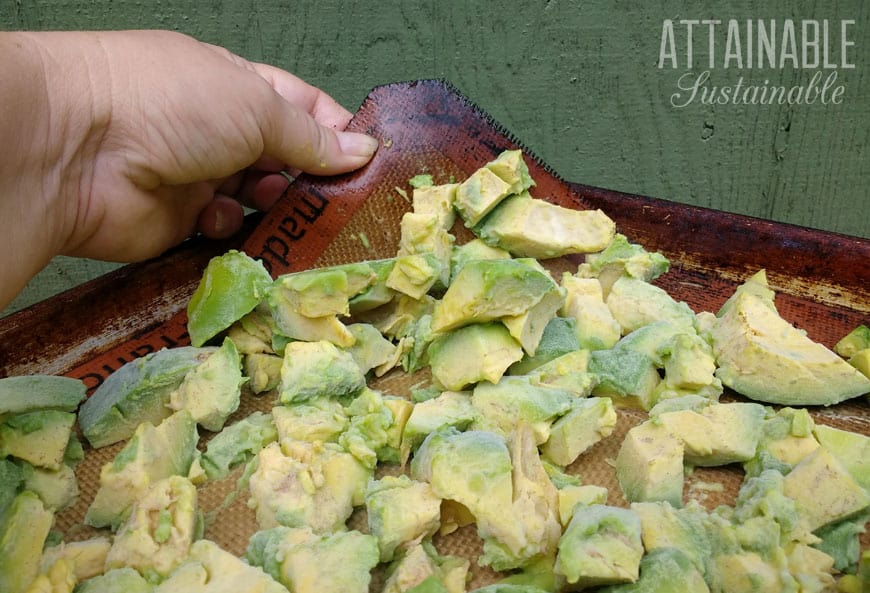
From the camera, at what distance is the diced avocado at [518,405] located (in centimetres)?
85

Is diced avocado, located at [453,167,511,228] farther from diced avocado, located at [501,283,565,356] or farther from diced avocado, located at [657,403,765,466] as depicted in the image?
diced avocado, located at [657,403,765,466]

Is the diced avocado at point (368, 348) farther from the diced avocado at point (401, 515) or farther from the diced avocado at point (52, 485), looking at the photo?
the diced avocado at point (52, 485)

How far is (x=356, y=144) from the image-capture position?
1.20 m

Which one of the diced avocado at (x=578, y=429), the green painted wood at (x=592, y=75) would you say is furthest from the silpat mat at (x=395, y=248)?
the green painted wood at (x=592, y=75)

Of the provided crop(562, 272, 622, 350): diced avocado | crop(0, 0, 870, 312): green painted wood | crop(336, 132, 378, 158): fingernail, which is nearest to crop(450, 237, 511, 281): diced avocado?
crop(562, 272, 622, 350): diced avocado

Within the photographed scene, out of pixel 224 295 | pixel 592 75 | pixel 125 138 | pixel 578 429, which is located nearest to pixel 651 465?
pixel 578 429

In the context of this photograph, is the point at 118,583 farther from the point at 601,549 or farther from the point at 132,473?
the point at 601,549

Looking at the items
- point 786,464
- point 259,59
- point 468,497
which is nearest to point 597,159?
point 259,59

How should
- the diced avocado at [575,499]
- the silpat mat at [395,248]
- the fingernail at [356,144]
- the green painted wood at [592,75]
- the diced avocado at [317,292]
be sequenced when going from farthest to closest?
the green painted wood at [592,75] → the fingernail at [356,144] → the silpat mat at [395,248] → the diced avocado at [317,292] → the diced avocado at [575,499]

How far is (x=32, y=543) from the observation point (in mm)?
722

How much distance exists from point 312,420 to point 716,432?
46 centimetres

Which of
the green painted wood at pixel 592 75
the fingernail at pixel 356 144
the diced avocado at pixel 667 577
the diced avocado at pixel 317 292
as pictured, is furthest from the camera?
the green painted wood at pixel 592 75

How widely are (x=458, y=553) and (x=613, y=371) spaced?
0.31 metres

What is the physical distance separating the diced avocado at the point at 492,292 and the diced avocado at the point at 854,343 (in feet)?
1.50
